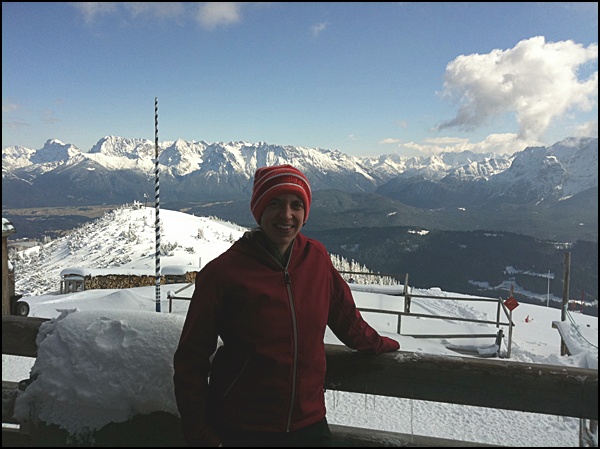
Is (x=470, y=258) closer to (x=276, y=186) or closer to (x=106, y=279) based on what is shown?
(x=106, y=279)

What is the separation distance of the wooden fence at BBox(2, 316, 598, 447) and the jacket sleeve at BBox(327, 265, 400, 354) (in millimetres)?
58

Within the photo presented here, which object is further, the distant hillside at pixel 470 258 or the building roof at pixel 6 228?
the distant hillside at pixel 470 258

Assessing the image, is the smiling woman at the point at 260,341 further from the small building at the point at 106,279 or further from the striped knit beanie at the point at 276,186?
the small building at the point at 106,279

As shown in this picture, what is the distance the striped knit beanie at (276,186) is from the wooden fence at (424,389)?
2.94 feet

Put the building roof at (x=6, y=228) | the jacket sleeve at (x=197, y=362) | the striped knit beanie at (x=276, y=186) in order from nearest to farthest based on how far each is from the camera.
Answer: the jacket sleeve at (x=197, y=362) → the striped knit beanie at (x=276, y=186) → the building roof at (x=6, y=228)

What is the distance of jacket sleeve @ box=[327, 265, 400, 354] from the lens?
7.38ft

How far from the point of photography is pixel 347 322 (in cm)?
227

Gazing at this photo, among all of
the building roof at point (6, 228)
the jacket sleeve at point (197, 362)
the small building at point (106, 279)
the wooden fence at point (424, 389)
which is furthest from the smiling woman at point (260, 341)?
the small building at point (106, 279)

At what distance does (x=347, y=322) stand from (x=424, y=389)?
545 mm

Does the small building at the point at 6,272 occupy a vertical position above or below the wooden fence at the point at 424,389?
above

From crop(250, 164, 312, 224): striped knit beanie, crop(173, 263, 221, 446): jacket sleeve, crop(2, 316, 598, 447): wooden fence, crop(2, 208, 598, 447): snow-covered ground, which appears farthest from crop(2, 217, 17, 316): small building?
crop(250, 164, 312, 224): striped knit beanie

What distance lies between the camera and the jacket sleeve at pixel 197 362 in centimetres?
182

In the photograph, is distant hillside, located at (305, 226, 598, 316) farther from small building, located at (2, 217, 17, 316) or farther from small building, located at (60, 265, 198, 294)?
small building, located at (2, 217, 17, 316)

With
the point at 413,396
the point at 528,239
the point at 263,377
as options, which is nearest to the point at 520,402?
the point at 413,396
